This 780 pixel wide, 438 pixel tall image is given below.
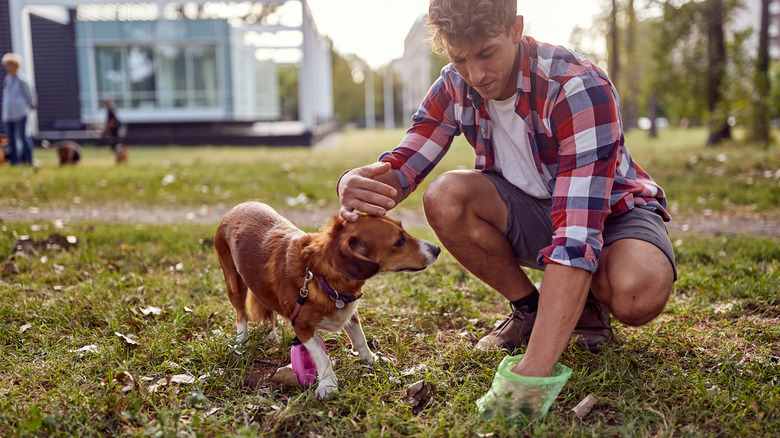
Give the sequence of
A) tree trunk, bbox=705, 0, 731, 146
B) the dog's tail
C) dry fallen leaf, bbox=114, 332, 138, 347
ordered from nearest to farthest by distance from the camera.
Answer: dry fallen leaf, bbox=114, 332, 138, 347
the dog's tail
tree trunk, bbox=705, 0, 731, 146

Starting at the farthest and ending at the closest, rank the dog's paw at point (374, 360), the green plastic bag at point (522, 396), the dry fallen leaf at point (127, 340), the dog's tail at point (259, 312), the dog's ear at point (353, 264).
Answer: the dog's tail at point (259, 312)
the dry fallen leaf at point (127, 340)
the dog's paw at point (374, 360)
the dog's ear at point (353, 264)
the green plastic bag at point (522, 396)

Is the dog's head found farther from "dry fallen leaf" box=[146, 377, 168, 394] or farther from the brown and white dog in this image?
"dry fallen leaf" box=[146, 377, 168, 394]

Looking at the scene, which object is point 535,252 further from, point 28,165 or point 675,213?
point 28,165

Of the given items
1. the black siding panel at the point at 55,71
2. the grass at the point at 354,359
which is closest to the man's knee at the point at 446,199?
the grass at the point at 354,359

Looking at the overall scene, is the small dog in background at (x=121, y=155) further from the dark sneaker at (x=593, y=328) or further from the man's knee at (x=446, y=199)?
the dark sneaker at (x=593, y=328)

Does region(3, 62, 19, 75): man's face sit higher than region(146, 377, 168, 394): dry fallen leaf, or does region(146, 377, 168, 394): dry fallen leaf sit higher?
region(3, 62, 19, 75): man's face

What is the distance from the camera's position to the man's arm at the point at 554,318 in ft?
7.68

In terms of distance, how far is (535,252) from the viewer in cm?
324

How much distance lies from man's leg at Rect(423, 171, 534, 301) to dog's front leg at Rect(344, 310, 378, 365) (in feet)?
2.25

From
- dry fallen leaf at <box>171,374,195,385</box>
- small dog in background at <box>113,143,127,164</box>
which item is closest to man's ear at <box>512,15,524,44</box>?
dry fallen leaf at <box>171,374,195,385</box>

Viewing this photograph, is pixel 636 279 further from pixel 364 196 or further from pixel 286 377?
pixel 286 377

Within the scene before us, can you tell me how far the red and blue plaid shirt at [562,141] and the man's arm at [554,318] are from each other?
0.06 m

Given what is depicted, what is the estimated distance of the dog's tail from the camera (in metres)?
3.38

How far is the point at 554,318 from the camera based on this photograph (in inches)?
93.0
